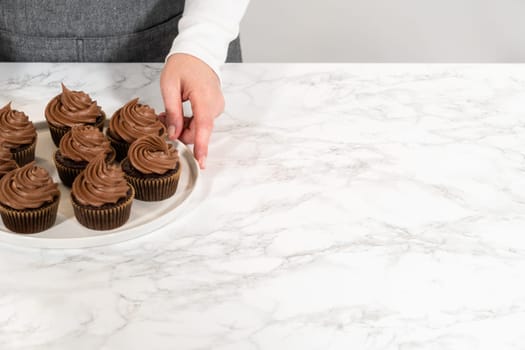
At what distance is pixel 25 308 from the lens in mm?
1175

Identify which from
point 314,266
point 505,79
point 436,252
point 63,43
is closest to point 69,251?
point 314,266

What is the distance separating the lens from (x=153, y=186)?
1400mm

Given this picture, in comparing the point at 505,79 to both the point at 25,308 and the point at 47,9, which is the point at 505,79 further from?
the point at 25,308

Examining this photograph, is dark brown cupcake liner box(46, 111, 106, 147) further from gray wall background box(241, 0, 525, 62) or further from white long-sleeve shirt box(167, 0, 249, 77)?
gray wall background box(241, 0, 525, 62)

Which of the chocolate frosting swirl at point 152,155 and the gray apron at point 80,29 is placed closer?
the chocolate frosting swirl at point 152,155

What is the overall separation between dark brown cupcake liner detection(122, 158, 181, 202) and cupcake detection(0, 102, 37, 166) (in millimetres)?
213

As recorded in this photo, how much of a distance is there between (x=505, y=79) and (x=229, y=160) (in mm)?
834

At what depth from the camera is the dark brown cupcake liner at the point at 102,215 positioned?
1.31 m

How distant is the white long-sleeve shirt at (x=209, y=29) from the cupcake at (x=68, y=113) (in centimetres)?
28

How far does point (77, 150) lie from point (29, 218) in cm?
19

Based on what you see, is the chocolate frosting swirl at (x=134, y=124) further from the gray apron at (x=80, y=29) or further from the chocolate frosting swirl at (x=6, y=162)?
the gray apron at (x=80, y=29)

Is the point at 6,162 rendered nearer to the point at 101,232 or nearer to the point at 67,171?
the point at 67,171

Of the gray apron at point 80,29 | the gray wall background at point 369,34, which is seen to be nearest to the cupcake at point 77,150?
the gray apron at point 80,29

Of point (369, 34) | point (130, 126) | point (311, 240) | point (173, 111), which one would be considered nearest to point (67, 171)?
point (130, 126)
